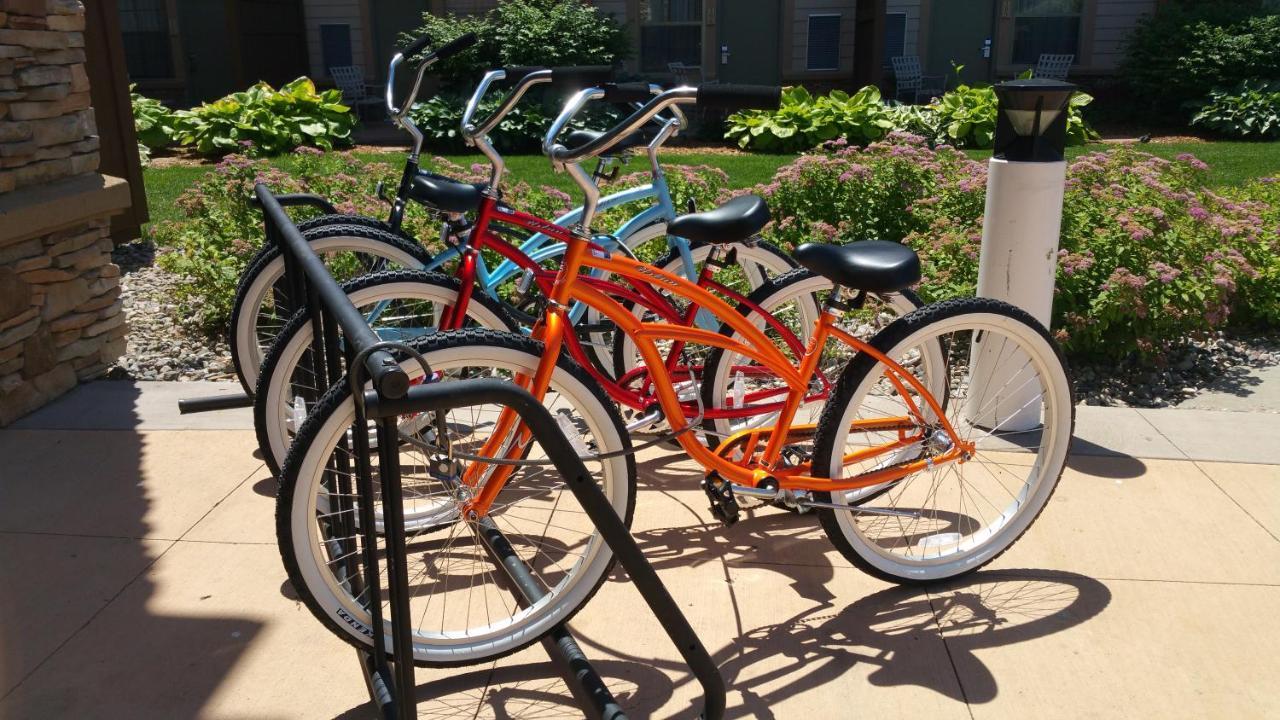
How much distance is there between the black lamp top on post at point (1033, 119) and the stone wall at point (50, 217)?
4.04m

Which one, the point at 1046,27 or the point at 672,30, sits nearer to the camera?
the point at 672,30

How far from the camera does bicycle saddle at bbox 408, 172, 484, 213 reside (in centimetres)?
388

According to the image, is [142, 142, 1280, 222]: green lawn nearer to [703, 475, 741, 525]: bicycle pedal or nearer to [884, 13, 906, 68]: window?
[884, 13, 906, 68]: window

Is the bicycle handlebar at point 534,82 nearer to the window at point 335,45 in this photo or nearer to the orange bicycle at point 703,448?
the orange bicycle at point 703,448

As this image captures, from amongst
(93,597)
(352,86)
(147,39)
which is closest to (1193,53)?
(352,86)

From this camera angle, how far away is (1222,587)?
3.39 m

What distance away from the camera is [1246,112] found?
13.9m

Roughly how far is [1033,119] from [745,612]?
7.28ft

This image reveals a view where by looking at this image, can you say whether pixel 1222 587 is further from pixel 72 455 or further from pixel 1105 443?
pixel 72 455

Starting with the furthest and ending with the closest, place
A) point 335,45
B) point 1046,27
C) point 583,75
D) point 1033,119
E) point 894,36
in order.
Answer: point 335,45 < point 1046,27 < point 894,36 < point 1033,119 < point 583,75

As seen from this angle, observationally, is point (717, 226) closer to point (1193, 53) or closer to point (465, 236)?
point (465, 236)

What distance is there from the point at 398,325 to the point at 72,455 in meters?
1.59

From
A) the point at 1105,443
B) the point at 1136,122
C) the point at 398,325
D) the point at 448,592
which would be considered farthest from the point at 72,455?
the point at 1136,122

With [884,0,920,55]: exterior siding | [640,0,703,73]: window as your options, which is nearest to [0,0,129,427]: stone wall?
[640,0,703,73]: window
